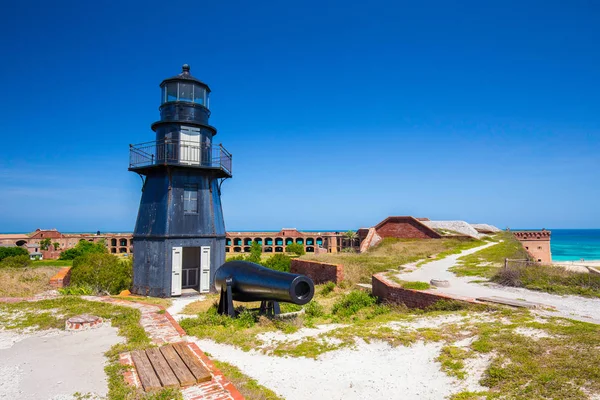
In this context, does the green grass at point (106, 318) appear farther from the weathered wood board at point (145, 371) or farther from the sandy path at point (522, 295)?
the sandy path at point (522, 295)

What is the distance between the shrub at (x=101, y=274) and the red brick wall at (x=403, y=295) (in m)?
10.1

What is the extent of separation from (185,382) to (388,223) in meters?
29.6

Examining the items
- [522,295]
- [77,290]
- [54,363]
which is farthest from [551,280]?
[77,290]

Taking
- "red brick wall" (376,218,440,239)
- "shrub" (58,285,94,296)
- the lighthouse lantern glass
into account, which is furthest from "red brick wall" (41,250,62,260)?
the lighthouse lantern glass

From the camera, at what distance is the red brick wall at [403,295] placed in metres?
9.89

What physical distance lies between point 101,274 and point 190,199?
14.5 feet

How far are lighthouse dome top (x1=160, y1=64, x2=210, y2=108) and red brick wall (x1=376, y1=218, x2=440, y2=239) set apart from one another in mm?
21866

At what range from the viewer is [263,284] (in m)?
9.45

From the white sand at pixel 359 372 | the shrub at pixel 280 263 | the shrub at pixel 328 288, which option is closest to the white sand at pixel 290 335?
the white sand at pixel 359 372

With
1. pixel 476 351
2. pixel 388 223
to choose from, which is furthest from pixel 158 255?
pixel 388 223

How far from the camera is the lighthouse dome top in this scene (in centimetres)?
1527

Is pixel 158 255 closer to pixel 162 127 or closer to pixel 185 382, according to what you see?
pixel 162 127

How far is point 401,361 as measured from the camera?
672 centimetres

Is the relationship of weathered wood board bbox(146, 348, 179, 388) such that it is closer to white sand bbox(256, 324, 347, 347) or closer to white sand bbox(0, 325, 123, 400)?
white sand bbox(0, 325, 123, 400)
